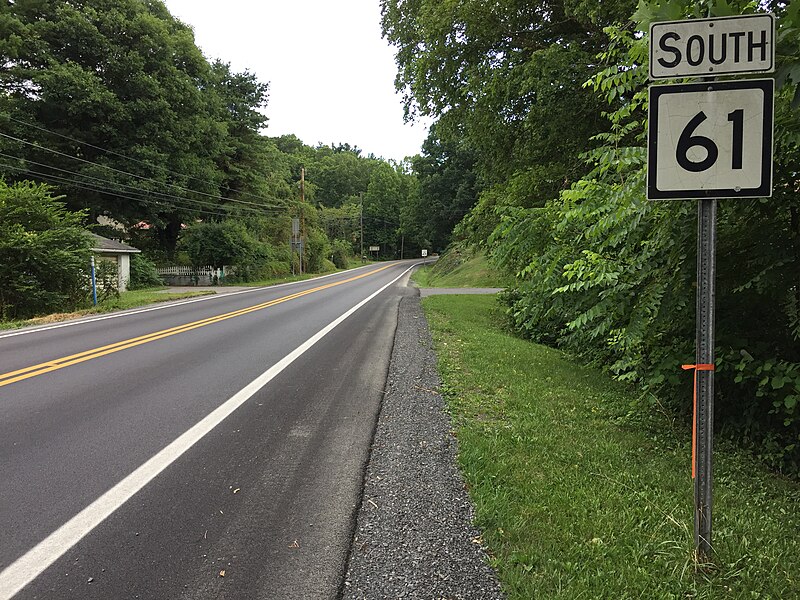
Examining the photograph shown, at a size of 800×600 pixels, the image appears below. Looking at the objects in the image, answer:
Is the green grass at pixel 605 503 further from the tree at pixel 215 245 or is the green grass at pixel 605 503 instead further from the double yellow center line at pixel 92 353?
the tree at pixel 215 245

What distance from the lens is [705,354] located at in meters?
2.48

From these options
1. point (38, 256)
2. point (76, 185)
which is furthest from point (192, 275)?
point (38, 256)

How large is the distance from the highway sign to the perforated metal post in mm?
145

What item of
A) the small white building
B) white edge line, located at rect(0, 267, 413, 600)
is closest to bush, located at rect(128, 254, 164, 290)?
the small white building

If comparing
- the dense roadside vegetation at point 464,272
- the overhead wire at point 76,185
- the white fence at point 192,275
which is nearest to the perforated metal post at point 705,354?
the dense roadside vegetation at point 464,272

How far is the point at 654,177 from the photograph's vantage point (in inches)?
98.4

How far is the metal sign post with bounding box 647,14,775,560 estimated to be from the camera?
2365mm

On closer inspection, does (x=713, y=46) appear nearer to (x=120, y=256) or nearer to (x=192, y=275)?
(x=120, y=256)

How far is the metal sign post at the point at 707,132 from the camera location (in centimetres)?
237

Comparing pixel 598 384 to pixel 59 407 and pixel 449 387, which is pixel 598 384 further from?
pixel 59 407

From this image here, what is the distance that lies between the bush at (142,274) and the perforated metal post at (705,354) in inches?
1268

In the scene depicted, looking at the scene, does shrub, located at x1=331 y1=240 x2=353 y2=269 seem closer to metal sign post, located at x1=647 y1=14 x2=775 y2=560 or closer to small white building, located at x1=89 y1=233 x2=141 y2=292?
small white building, located at x1=89 y1=233 x2=141 y2=292

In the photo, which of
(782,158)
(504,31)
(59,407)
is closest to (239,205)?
(504,31)

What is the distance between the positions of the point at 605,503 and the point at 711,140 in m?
2.23
